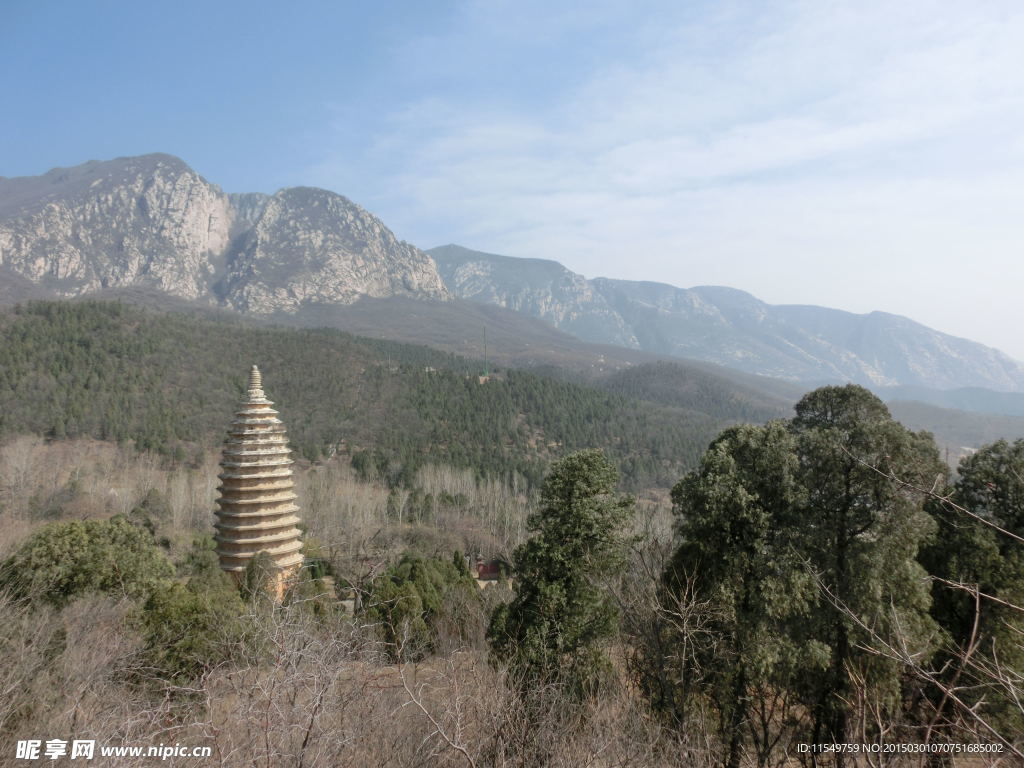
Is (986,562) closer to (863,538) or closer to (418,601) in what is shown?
(863,538)

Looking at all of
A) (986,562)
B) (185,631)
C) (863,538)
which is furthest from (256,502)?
(986,562)

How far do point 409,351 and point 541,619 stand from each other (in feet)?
396

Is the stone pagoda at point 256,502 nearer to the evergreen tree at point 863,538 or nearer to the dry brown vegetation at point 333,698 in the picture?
the dry brown vegetation at point 333,698

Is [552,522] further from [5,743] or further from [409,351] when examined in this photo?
[409,351]

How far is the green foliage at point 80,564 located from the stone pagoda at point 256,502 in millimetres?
3214

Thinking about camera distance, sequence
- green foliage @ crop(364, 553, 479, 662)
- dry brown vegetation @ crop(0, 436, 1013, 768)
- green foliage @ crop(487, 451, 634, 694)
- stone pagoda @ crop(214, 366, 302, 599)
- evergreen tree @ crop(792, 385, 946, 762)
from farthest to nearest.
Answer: stone pagoda @ crop(214, 366, 302, 599) < green foliage @ crop(364, 553, 479, 662) < green foliage @ crop(487, 451, 634, 694) < evergreen tree @ crop(792, 385, 946, 762) < dry brown vegetation @ crop(0, 436, 1013, 768)

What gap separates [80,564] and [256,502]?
19.4 feet

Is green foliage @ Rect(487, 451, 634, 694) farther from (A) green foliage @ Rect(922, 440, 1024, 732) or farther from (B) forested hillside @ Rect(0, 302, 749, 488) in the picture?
(B) forested hillside @ Rect(0, 302, 749, 488)

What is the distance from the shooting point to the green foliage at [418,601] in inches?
757

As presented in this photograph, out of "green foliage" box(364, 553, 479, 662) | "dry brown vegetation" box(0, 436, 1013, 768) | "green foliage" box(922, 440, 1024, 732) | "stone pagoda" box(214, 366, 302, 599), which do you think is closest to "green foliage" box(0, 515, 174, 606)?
"dry brown vegetation" box(0, 436, 1013, 768)

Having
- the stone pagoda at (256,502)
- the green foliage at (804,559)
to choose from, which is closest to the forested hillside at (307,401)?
the stone pagoda at (256,502)

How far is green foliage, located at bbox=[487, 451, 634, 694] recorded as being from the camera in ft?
45.6

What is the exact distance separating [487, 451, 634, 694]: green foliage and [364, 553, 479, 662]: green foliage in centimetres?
340

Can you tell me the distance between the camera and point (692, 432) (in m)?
99.6
